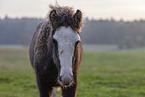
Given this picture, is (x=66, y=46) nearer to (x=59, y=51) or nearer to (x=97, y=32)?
(x=59, y=51)

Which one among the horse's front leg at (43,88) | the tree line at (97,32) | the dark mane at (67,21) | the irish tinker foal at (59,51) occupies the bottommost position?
the tree line at (97,32)

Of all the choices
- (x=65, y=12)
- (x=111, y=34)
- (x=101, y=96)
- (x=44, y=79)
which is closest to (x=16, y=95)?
(x=101, y=96)

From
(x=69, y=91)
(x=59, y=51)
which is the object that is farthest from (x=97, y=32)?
(x=59, y=51)

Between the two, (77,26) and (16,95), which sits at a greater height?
(77,26)

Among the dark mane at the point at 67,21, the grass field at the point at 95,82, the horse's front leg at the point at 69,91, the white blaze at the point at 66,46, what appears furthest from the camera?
the grass field at the point at 95,82

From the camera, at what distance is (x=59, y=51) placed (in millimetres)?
3576

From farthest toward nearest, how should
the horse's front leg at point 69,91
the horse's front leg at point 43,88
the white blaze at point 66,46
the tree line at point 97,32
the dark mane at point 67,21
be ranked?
1. the tree line at point 97,32
2. the horse's front leg at point 43,88
3. the horse's front leg at point 69,91
4. the dark mane at point 67,21
5. the white blaze at point 66,46

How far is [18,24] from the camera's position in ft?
357

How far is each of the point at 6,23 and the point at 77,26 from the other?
11479cm

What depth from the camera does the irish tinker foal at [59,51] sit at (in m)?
3.51

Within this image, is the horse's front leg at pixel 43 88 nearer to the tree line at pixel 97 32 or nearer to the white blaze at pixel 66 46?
the white blaze at pixel 66 46

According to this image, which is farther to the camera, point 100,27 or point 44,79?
point 100,27

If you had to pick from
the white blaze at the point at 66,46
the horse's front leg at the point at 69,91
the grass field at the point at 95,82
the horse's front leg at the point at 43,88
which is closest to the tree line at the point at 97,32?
the grass field at the point at 95,82

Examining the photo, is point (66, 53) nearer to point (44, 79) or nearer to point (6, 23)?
point (44, 79)
